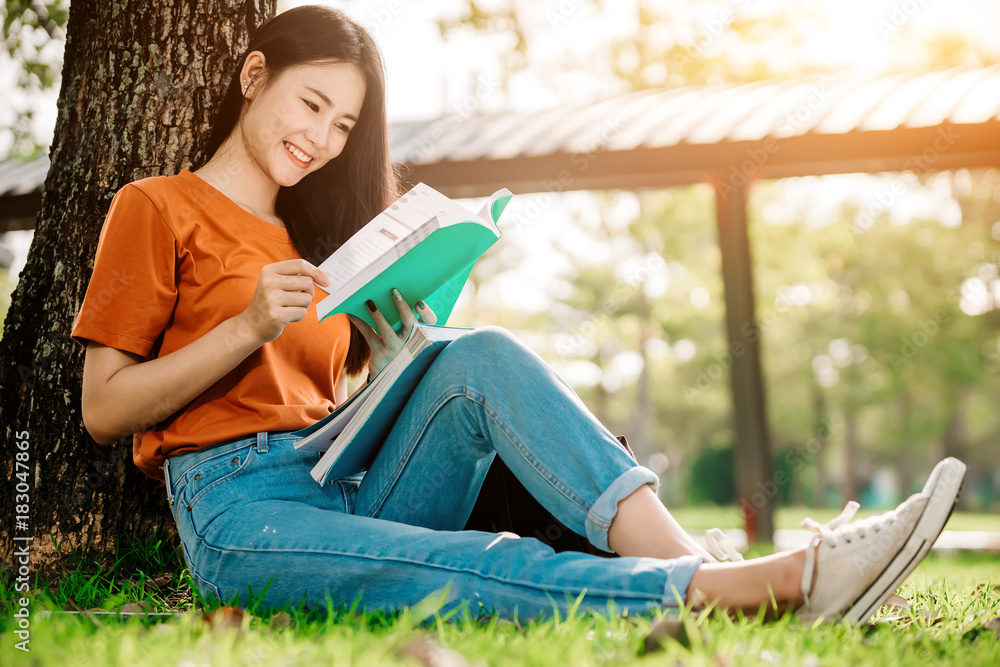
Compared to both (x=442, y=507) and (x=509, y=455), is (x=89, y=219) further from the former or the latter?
(x=509, y=455)

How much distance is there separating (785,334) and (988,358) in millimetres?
5351

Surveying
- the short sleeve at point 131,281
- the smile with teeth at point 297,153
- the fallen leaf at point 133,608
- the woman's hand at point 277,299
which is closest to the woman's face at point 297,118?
the smile with teeth at point 297,153

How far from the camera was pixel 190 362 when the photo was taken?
5.36 ft

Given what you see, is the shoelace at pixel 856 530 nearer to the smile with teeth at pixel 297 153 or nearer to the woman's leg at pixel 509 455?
the woman's leg at pixel 509 455

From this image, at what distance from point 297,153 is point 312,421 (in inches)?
28.5

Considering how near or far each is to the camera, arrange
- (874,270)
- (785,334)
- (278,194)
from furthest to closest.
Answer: (785,334), (874,270), (278,194)

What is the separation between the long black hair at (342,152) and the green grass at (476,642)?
3.33ft

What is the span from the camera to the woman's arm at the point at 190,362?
5.35ft

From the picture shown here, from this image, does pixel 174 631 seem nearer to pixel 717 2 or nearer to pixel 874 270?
pixel 717 2

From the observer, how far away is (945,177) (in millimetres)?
15977

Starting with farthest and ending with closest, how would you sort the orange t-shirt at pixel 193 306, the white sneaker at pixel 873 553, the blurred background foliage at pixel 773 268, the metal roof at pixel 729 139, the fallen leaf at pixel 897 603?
the blurred background foliage at pixel 773 268 → the metal roof at pixel 729 139 → the fallen leaf at pixel 897 603 → the orange t-shirt at pixel 193 306 → the white sneaker at pixel 873 553

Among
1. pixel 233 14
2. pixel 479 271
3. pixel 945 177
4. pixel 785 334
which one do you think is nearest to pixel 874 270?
pixel 945 177

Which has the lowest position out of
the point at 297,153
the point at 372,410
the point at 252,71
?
the point at 372,410

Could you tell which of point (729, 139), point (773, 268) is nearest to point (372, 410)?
point (729, 139)
